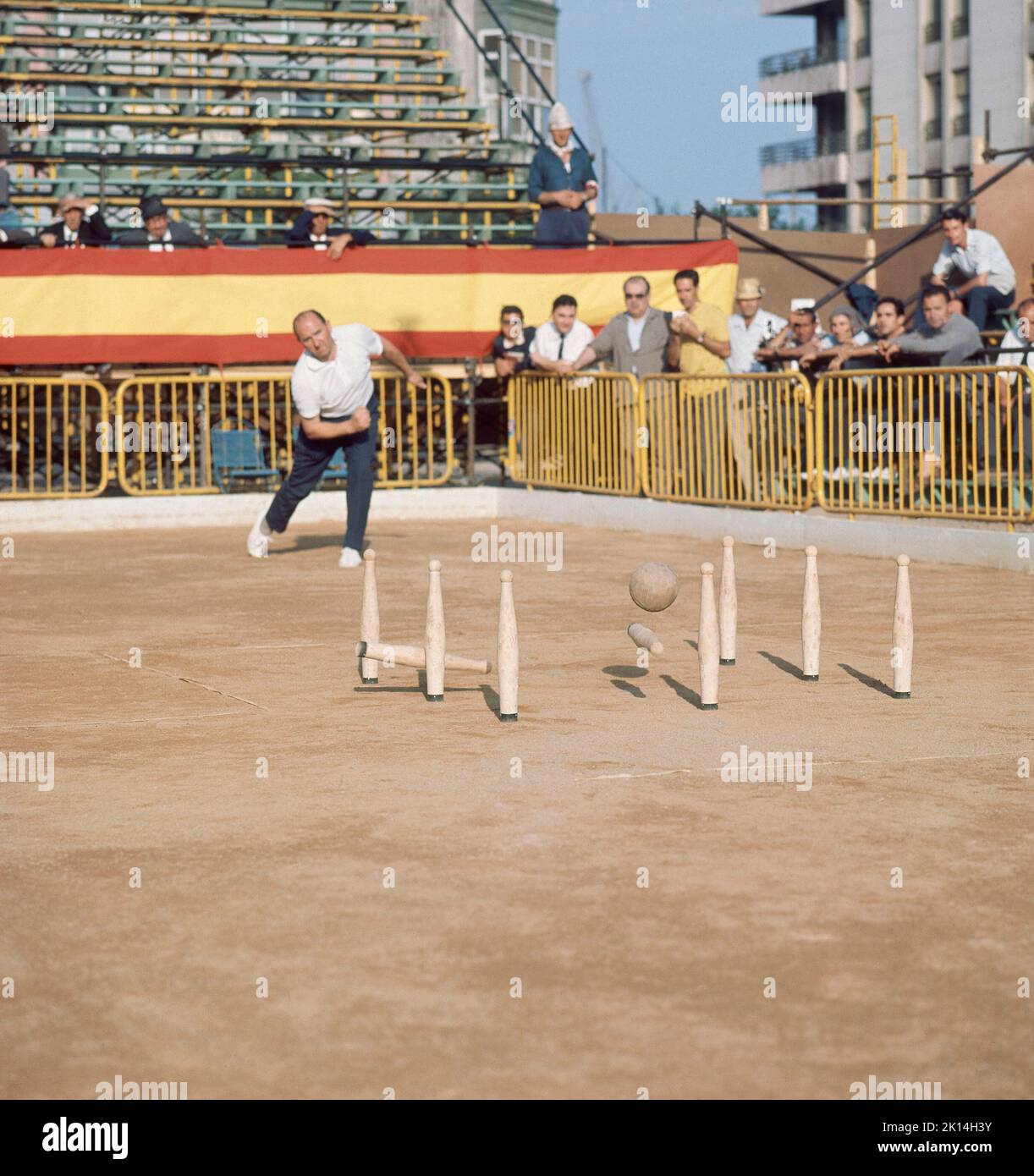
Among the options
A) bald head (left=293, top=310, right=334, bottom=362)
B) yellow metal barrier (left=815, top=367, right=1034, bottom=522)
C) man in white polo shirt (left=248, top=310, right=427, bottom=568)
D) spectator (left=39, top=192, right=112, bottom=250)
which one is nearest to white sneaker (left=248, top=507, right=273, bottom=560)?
man in white polo shirt (left=248, top=310, right=427, bottom=568)

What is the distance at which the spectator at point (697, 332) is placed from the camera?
18.4m

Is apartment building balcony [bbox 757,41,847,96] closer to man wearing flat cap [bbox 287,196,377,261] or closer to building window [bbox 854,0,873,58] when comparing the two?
building window [bbox 854,0,873,58]

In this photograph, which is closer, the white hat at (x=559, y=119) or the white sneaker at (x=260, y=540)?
the white sneaker at (x=260, y=540)

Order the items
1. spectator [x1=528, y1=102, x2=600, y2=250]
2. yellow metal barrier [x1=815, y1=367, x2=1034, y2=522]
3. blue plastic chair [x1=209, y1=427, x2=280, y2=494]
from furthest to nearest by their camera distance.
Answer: spectator [x1=528, y1=102, x2=600, y2=250] → blue plastic chair [x1=209, y1=427, x2=280, y2=494] → yellow metal barrier [x1=815, y1=367, x2=1034, y2=522]

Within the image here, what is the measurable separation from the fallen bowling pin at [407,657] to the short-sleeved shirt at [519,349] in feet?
38.1

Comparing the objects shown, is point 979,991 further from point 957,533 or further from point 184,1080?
point 957,533

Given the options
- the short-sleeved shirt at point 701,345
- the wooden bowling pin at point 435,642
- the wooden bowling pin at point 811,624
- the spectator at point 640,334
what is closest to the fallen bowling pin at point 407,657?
the wooden bowling pin at point 435,642

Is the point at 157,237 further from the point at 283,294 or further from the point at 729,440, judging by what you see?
the point at 729,440

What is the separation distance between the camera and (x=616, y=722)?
8.72 metres

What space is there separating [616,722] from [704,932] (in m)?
3.37

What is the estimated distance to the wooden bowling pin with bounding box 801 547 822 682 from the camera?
365 inches

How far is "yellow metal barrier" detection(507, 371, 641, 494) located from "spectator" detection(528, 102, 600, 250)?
1955 mm

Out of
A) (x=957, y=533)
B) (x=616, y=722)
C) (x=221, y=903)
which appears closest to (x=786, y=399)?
Answer: (x=957, y=533)

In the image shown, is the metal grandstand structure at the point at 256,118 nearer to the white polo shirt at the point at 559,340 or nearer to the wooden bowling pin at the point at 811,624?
the white polo shirt at the point at 559,340
